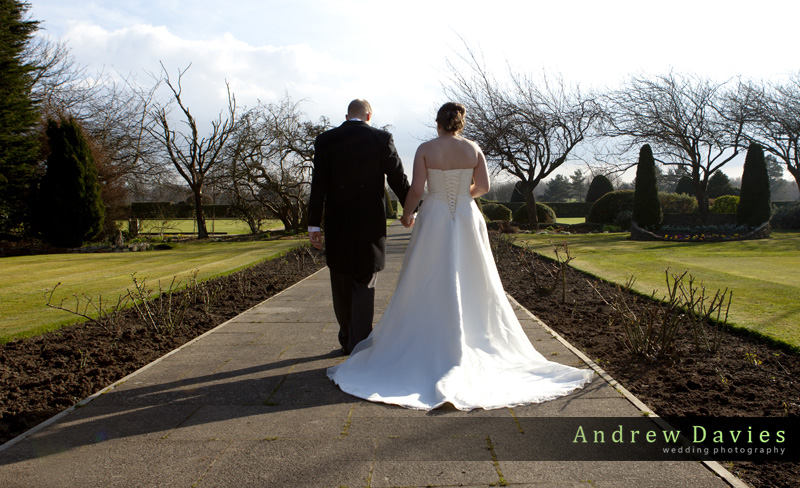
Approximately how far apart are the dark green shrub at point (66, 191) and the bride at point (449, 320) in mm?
15310

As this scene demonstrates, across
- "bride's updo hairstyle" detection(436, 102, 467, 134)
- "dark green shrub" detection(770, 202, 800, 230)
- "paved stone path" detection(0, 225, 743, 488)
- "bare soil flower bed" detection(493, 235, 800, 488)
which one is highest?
"bride's updo hairstyle" detection(436, 102, 467, 134)

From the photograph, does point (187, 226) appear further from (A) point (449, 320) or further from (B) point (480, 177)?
(A) point (449, 320)

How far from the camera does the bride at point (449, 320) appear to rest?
3387mm

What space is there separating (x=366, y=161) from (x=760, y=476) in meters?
3.16

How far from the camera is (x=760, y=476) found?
2260 millimetres

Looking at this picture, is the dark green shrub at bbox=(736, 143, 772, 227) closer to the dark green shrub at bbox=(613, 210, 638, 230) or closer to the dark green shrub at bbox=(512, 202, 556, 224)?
the dark green shrub at bbox=(613, 210, 638, 230)

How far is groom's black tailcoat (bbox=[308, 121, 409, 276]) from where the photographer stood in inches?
164

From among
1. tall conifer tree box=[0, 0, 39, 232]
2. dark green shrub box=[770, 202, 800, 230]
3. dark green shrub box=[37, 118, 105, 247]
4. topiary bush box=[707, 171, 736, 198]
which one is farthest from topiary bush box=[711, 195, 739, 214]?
tall conifer tree box=[0, 0, 39, 232]

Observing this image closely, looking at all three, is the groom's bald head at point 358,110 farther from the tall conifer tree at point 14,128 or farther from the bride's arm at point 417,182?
the tall conifer tree at point 14,128

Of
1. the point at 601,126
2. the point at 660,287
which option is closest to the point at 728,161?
the point at 601,126

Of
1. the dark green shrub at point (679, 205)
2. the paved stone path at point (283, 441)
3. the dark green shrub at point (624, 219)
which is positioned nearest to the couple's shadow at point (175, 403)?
the paved stone path at point (283, 441)

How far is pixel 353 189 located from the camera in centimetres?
419

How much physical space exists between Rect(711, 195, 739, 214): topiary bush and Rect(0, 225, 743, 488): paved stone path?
2209 cm

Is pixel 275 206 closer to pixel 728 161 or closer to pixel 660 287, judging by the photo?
pixel 660 287
